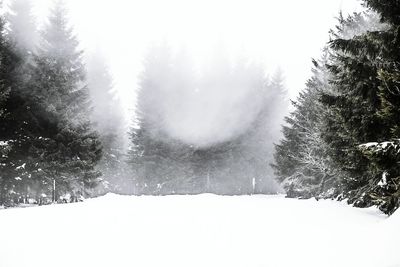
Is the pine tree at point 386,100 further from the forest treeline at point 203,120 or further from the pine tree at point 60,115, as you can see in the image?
the pine tree at point 60,115

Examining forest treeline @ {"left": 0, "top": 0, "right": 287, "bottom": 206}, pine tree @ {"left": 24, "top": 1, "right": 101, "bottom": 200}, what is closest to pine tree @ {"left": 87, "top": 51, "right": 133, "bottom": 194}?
forest treeline @ {"left": 0, "top": 0, "right": 287, "bottom": 206}

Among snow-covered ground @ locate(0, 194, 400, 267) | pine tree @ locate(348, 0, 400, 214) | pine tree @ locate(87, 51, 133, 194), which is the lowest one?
snow-covered ground @ locate(0, 194, 400, 267)

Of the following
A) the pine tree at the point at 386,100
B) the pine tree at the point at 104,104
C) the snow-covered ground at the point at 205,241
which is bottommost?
the snow-covered ground at the point at 205,241

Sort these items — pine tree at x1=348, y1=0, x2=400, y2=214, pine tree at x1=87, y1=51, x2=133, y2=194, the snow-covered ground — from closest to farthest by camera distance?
the snow-covered ground → pine tree at x1=348, y1=0, x2=400, y2=214 → pine tree at x1=87, y1=51, x2=133, y2=194

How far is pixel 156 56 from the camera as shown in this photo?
41.1m

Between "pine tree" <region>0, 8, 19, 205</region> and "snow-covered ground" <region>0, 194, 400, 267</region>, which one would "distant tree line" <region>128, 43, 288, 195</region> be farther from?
"snow-covered ground" <region>0, 194, 400, 267</region>

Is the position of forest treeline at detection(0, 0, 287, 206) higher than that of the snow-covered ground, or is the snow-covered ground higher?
forest treeline at detection(0, 0, 287, 206)

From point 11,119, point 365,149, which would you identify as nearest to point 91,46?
point 11,119

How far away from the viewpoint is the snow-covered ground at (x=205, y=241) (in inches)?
258

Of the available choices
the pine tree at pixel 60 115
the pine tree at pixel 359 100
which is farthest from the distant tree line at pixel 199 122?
the pine tree at pixel 359 100

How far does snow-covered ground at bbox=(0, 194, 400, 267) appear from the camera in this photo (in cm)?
655

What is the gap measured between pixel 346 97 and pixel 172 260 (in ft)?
25.7

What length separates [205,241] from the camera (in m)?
8.53

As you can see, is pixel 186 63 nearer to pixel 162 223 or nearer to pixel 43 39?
pixel 43 39
